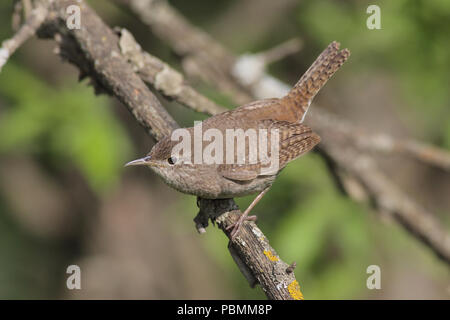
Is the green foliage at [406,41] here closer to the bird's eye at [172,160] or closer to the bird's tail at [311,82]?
the bird's tail at [311,82]

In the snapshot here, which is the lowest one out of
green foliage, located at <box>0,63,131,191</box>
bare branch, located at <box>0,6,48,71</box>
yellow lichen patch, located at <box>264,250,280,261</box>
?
yellow lichen patch, located at <box>264,250,280,261</box>

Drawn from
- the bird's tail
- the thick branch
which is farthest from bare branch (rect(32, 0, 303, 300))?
the thick branch

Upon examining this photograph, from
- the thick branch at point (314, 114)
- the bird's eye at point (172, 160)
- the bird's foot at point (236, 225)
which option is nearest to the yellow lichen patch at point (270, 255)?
the bird's foot at point (236, 225)

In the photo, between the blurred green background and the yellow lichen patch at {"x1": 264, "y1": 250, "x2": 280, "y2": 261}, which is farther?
the blurred green background

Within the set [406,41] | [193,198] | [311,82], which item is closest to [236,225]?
[311,82]

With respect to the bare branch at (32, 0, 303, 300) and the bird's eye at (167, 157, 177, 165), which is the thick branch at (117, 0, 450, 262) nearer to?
the bare branch at (32, 0, 303, 300)

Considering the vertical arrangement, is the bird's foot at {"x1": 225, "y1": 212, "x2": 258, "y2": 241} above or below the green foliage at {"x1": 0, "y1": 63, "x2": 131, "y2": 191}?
below

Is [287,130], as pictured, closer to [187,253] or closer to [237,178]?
[237,178]

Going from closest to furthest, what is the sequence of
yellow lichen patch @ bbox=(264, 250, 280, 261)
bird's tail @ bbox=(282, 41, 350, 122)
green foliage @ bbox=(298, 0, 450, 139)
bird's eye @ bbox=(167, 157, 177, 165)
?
yellow lichen patch @ bbox=(264, 250, 280, 261) < bird's eye @ bbox=(167, 157, 177, 165) < bird's tail @ bbox=(282, 41, 350, 122) < green foliage @ bbox=(298, 0, 450, 139)

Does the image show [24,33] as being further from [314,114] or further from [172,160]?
[314,114]
